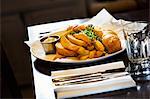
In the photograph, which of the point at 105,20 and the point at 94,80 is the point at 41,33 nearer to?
the point at 105,20

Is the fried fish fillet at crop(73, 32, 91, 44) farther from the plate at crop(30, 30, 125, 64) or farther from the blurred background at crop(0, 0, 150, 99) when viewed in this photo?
the blurred background at crop(0, 0, 150, 99)

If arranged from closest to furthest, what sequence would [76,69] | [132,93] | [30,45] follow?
[132,93] → [76,69] → [30,45]

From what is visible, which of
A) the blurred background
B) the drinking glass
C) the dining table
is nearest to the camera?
the dining table

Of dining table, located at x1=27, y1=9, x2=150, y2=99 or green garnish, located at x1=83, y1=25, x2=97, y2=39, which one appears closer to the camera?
dining table, located at x1=27, y1=9, x2=150, y2=99

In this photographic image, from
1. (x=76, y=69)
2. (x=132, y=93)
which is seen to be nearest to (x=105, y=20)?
(x=76, y=69)

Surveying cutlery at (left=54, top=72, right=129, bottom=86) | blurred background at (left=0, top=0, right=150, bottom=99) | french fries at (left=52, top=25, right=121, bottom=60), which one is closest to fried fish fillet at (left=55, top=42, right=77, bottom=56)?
french fries at (left=52, top=25, right=121, bottom=60)
